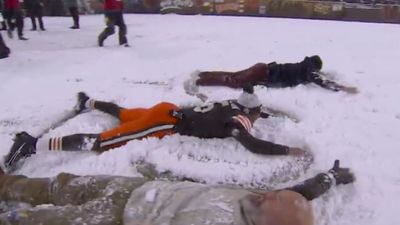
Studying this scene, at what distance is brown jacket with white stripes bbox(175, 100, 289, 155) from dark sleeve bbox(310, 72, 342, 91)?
89.1 inches

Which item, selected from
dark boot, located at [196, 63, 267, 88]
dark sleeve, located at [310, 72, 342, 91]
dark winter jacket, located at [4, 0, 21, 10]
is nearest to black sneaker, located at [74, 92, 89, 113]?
dark boot, located at [196, 63, 267, 88]

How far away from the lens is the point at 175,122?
4.20 metres

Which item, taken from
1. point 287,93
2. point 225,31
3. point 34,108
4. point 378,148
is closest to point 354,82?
point 287,93

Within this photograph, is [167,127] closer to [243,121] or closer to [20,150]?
[243,121]

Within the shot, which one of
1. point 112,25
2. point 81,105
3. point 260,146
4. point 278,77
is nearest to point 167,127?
point 260,146

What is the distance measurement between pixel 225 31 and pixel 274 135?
21.9 ft

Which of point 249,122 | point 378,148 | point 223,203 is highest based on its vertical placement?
point 223,203

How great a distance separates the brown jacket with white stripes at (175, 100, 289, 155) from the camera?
4.10 meters

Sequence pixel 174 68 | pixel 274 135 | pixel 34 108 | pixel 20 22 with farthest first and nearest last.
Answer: pixel 20 22, pixel 174 68, pixel 34 108, pixel 274 135

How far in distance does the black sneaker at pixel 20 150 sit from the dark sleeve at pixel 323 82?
361cm

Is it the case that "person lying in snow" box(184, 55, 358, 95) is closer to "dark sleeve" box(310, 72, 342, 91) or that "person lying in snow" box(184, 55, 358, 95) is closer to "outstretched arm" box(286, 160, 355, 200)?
"dark sleeve" box(310, 72, 342, 91)

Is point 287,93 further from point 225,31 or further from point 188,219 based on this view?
point 225,31

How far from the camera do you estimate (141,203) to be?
2.36 metres

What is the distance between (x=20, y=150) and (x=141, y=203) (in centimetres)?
207
